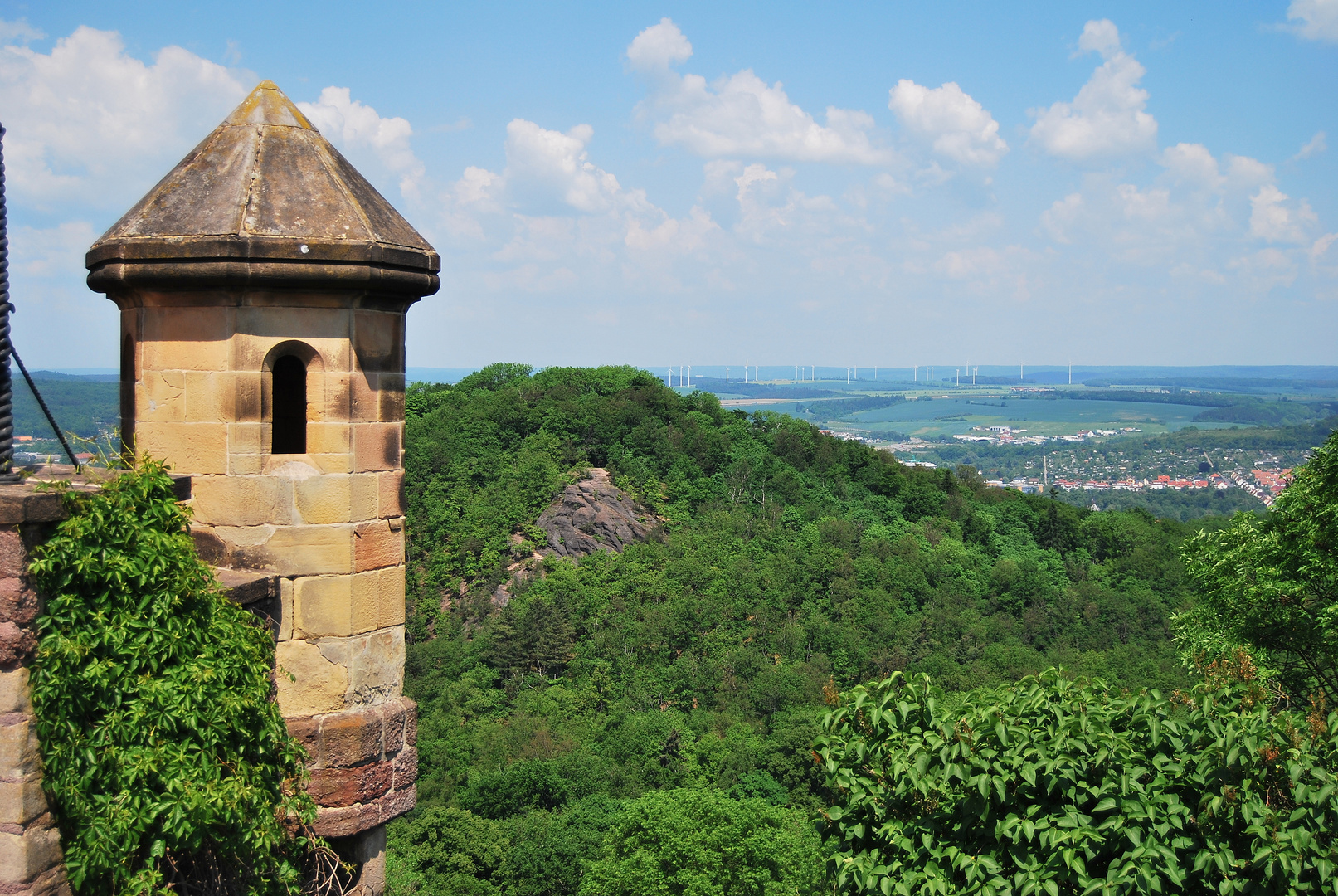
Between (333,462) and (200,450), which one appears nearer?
(200,450)

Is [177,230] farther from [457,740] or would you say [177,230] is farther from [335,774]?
[457,740]

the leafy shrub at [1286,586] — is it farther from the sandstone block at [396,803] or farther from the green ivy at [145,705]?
the green ivy at [145,705]

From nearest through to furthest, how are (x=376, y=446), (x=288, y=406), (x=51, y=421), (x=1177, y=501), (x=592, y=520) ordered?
(x=51, y=421), (x=376, y=446), (x=288, y=406), (x=592, y=520), (x=1177, y=501)

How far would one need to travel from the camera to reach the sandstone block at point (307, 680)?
20.2ft

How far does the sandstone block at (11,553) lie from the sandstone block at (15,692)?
417mm

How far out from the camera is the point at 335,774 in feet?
20.2

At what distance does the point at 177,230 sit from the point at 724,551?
64.2m

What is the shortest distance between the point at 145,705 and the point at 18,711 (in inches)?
19.8

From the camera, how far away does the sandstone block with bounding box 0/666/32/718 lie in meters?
4.53

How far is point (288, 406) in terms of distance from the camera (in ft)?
23.0

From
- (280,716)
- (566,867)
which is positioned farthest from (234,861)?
(566,867)

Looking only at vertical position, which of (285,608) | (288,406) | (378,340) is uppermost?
(378,340)

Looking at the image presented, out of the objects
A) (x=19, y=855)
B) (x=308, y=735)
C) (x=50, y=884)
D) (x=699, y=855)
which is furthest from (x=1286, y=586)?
(x=699, y=855)

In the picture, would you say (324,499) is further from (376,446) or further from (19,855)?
(19,855)
